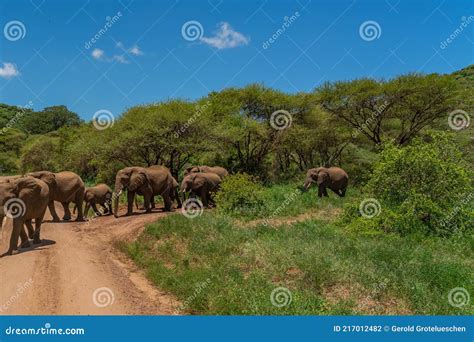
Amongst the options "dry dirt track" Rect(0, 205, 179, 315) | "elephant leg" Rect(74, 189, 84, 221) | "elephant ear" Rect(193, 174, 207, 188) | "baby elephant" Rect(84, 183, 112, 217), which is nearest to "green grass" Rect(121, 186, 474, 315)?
"dry dirt track" Rect(0, 205, 179, 315)

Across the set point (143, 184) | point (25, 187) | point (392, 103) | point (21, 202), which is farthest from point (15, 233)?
point (392, 103)

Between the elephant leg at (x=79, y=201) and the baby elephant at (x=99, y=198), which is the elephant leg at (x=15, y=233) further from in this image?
the baby elephant at (x=99, y=198)

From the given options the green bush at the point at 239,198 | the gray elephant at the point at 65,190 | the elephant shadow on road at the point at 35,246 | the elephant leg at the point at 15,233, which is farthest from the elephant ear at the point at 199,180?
the elephant leg at the point at 15,233

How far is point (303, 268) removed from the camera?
10.0m

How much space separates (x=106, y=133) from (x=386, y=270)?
25.1 metres

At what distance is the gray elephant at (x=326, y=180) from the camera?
25.0 metres

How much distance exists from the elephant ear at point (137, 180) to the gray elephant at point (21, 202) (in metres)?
6.92

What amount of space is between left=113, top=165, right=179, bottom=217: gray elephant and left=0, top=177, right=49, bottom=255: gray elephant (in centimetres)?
684

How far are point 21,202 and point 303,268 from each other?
28.3 ft

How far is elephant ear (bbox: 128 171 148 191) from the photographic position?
20.5 m

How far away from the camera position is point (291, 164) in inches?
2048

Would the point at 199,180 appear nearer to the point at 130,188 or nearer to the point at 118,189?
the point at 130,188

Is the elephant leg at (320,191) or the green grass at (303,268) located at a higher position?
the elephant leg at (320,191)

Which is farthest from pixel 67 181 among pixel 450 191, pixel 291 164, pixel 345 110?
pixel 291 164
